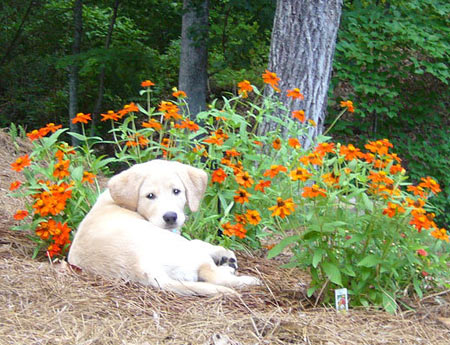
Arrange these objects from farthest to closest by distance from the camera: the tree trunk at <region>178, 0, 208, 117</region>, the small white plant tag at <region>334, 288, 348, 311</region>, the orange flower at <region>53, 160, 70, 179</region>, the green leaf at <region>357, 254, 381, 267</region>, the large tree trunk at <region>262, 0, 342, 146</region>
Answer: the tree trunk at <region>178, 0, 208, 117</region>, the large tree trunk at <region>262, 0, 342, 146</region>, the orange flower at <region>53, 160, 70, 179</region>, the small white plant tag at <region>334, 288, 348, 311</region>, the green leaf at <region>357, 254, 381, 267</region>

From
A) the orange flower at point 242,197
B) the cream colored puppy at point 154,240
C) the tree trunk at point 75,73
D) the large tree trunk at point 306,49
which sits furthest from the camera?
the tree trunk at point 75,73

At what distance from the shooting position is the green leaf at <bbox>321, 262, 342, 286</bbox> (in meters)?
2.96

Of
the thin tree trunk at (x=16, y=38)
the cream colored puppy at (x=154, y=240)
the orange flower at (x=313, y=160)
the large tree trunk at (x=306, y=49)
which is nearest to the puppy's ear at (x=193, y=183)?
the cream colored puppy at (x=154, y=240)

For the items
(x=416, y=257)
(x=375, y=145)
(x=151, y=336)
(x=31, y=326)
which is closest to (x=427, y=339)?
(x=416, y=257)

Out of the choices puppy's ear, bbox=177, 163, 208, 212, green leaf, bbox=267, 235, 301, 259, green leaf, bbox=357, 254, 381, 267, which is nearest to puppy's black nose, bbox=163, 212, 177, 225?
puppy's ear, bbox=177, 163, 208, 212

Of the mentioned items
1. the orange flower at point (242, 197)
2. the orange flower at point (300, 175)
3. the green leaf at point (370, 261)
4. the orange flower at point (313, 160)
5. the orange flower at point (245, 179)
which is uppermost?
the orange flower at point (313, 160)

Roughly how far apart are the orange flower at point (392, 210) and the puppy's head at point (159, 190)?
1183 mm

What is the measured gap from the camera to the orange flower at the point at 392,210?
287cm

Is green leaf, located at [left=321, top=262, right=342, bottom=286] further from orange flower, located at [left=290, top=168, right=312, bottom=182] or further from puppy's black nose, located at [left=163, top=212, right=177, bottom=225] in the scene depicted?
puppy's black nose, located at [left=163, top=212, right=177, bottom=225]

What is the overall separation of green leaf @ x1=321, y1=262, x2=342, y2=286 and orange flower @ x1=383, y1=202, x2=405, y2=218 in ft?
1.23

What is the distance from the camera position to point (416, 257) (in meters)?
3.17

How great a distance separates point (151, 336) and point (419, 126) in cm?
911

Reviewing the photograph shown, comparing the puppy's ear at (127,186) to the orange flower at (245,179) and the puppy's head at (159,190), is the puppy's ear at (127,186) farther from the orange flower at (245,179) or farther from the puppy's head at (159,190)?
the orange flower at (245,179)

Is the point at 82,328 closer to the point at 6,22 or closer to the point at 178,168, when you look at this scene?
the point at 178,168
